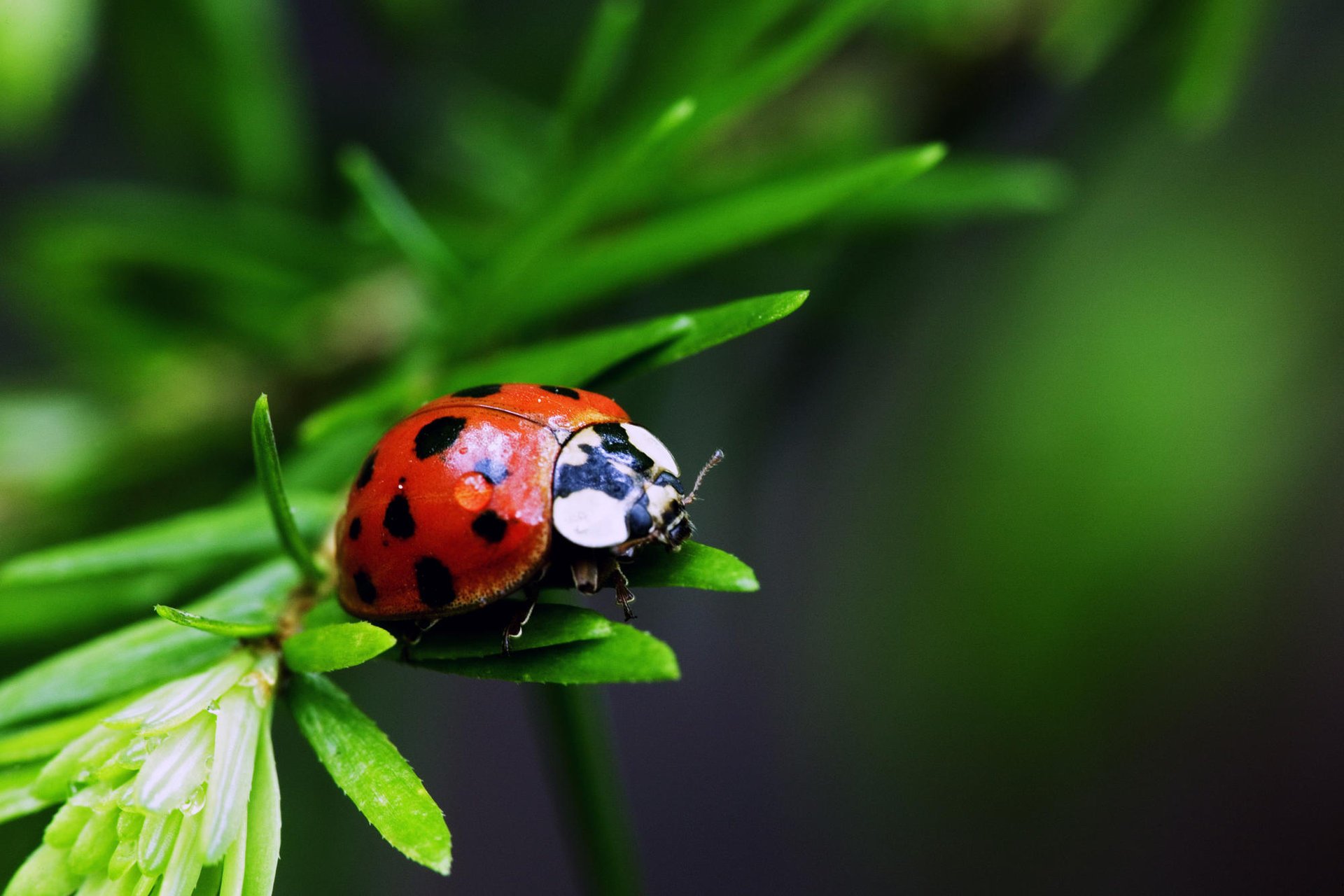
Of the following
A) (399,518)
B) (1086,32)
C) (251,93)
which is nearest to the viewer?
(399,518)

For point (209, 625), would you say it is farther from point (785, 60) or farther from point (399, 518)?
point (785, 60)

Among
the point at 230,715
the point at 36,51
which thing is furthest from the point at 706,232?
the point at 36,51

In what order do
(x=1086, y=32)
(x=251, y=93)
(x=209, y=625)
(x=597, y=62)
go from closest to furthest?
1. (x=209, y=625)
2. (x=597, y=62)
3. (x=1086, y=32)
4. (x=251, y=93)

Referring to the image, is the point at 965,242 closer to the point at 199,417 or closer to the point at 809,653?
the point at 809,653

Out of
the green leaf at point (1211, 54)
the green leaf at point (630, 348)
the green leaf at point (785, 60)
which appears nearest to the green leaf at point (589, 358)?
the green leaf at point (630, 348)

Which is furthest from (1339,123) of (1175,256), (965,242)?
(965,242)
